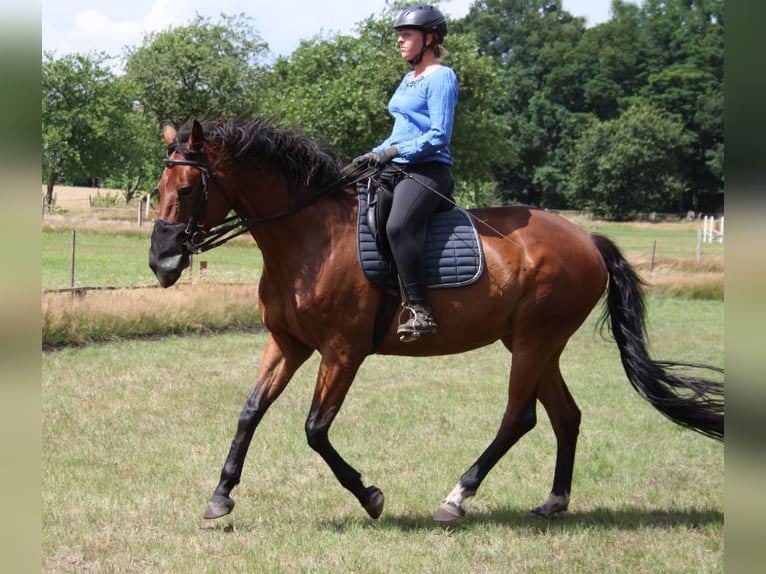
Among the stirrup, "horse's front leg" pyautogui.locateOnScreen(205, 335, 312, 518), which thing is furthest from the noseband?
the stirrup

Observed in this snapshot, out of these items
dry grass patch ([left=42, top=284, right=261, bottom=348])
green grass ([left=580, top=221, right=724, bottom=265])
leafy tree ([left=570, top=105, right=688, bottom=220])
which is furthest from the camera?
leafy tree ([left=570, top=105, right=688, bottom=220])

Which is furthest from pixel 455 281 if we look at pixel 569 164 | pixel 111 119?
pixel 569 164

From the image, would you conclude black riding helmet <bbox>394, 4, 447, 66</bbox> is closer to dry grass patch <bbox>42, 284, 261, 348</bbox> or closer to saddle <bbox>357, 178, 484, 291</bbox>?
saddle <bbox>357, 178, 484, 291</bbox>

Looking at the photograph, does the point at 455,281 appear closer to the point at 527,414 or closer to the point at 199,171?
the point at 527,414

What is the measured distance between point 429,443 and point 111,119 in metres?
46.6

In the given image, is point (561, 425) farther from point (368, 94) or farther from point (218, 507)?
point (368, 94)

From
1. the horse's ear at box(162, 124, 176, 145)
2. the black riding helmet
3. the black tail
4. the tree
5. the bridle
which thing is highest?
the tree

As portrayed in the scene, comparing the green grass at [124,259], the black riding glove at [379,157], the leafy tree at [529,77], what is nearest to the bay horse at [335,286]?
the black riding glove at [379,157]

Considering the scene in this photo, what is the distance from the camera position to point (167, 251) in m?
5.21

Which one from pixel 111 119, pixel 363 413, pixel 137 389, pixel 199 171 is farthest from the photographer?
pixel 111 119

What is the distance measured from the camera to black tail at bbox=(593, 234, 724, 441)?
591cm

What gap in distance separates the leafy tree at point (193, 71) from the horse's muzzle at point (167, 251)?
51.5 meters

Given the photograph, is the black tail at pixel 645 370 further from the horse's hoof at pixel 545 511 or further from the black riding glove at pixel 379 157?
the black riding glove at pixel 379 157

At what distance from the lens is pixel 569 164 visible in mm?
79500
